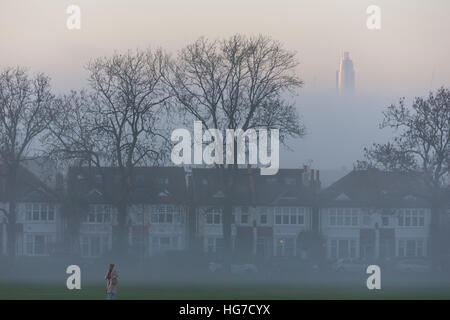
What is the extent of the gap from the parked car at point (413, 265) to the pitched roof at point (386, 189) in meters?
3.94

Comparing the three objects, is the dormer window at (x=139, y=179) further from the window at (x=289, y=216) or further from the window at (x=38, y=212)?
the window at (x=289, y=216)

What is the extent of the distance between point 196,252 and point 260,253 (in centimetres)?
736

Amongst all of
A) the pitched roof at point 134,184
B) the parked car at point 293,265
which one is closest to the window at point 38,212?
the pitched roof at point 134,184

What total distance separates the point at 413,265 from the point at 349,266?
4539 mm

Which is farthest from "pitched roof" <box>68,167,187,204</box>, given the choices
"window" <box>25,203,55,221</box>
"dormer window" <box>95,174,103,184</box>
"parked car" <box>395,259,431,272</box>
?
"parked car" <box>395,259,431,272</box>

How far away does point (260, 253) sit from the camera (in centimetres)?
7519

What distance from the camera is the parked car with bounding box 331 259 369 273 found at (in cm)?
6569

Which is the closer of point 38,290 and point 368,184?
point 38,290

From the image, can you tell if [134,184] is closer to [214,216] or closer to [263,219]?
[214,216]

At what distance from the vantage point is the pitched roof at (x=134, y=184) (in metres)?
67.2

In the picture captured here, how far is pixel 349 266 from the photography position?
66.6m

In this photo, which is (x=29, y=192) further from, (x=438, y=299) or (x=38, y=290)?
(x=438, y=299)
